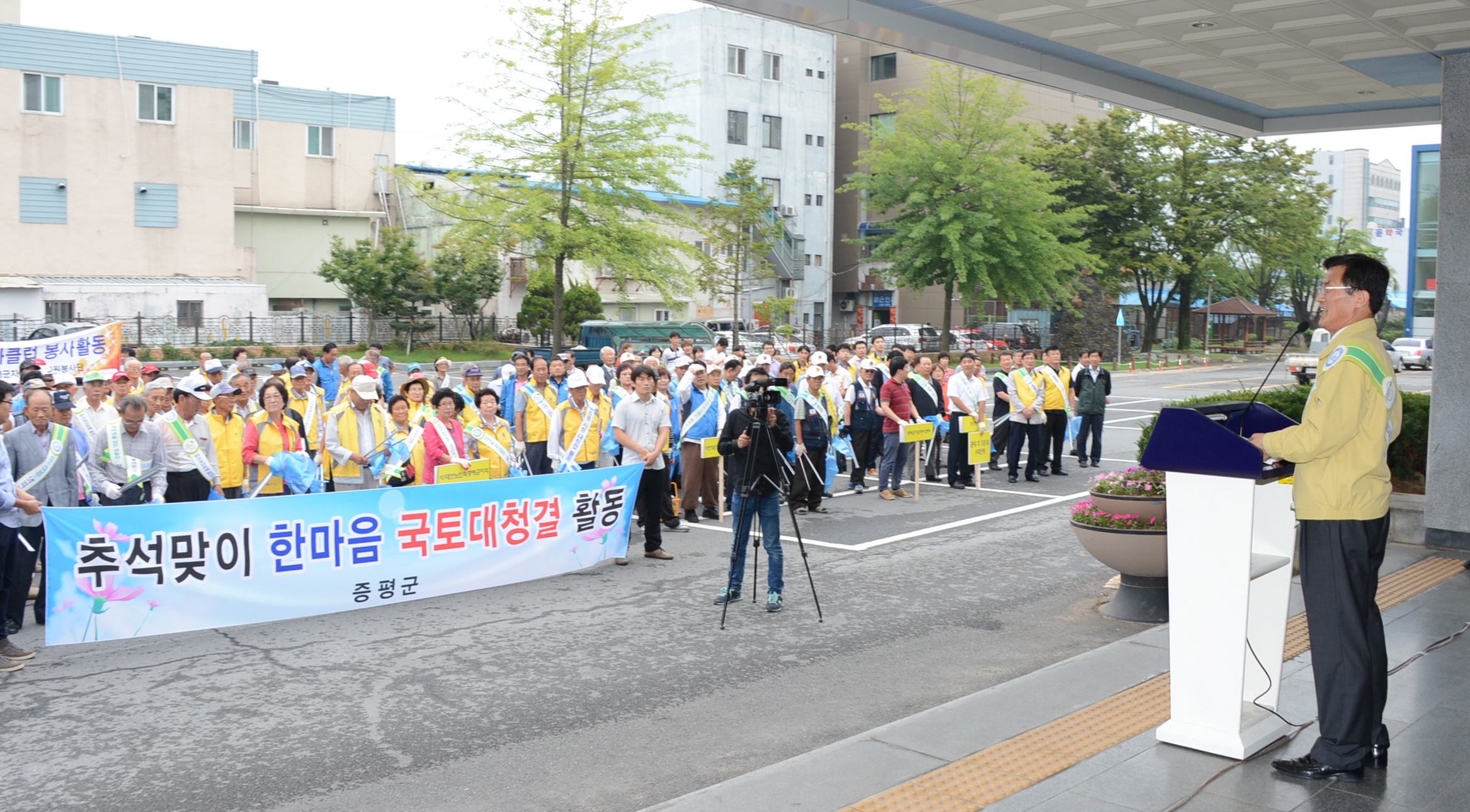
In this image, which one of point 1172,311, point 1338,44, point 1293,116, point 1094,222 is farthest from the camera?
point 1172,311

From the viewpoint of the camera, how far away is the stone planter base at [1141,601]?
8.91 meters

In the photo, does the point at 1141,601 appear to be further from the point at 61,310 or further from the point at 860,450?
the point at 61,310

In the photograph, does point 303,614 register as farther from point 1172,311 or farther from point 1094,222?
point 1172,311

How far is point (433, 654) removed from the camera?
8.12 m

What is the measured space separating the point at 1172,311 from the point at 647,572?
262ft

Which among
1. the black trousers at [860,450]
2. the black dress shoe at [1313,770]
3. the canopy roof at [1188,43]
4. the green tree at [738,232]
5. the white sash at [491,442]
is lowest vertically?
the black dress shoe at [1313,770]

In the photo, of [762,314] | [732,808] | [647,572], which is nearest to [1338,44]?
[647,572]

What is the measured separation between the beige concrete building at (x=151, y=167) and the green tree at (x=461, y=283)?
6.93 meters

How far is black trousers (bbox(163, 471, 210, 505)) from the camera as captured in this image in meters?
10.5

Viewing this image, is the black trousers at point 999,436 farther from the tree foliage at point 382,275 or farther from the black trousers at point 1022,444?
the tree foliage at point 382,275

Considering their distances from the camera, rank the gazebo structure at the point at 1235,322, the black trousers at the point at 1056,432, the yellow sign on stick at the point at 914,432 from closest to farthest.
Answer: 1. the yellow sign on stick at the point at 914,432
2. the black trousers at the point at 1056,432
3. the gazebo structure at the point at 1235,322

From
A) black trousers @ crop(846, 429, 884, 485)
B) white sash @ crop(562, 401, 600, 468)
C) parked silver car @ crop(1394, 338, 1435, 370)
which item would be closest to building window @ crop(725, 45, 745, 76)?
parked silver car @ crop(1394, 338, 1435, 370)

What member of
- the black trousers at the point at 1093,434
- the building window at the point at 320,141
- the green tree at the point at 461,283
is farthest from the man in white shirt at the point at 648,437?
the building window at the point at 320,141

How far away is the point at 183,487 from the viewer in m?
10.6
